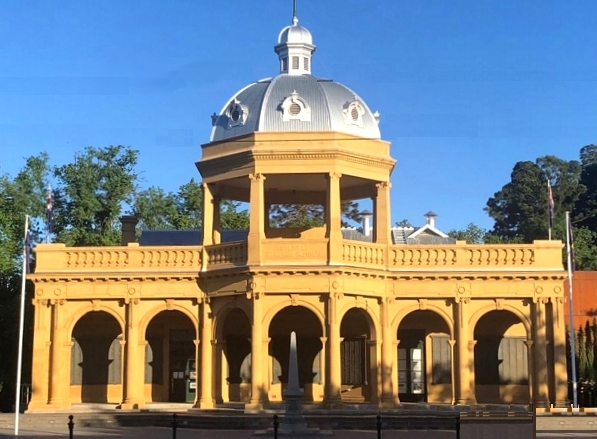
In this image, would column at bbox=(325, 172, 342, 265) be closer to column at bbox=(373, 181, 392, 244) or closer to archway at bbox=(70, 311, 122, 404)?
column at bbox=(373, 181, 392, 244)

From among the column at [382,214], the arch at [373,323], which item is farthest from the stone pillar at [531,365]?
the column at [382,214]

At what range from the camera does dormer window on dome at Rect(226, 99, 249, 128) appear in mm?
38094

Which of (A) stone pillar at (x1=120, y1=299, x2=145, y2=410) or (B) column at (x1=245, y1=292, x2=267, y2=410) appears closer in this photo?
(B) column at (x1=245, y1=292, x2=267, y2=410)

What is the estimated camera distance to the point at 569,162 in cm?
8838

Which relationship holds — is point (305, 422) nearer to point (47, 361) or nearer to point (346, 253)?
point (346, 253)

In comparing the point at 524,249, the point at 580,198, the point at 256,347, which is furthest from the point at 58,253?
the point at 580,198

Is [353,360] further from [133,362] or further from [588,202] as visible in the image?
[588,202]

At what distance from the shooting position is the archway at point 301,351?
130ft

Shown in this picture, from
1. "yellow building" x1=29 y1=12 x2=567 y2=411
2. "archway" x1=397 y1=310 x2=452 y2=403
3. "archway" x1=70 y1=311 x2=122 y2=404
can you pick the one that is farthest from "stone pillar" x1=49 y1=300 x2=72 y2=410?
"archway" x1=397 y1=310 x2=452 y2=403

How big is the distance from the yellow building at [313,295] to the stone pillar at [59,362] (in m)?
0.05

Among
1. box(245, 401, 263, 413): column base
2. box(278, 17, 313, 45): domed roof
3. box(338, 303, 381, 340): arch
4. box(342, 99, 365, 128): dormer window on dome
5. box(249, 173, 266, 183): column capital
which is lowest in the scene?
box(245, 401, 263, 413): column base

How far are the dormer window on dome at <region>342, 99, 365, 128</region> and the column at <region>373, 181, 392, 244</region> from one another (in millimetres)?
2325

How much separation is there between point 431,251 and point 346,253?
10.6ft

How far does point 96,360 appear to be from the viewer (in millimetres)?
40969
